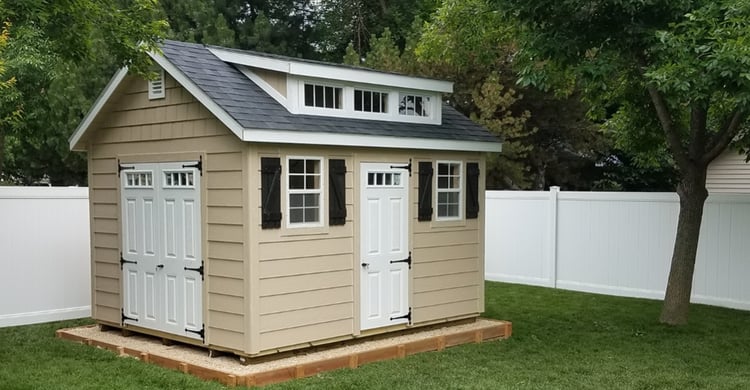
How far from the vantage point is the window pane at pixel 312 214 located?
7205mm

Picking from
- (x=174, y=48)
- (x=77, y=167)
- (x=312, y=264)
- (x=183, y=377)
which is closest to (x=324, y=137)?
(x=312, y=264)

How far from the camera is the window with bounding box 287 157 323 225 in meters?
7.08

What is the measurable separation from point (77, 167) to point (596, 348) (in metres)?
12.7

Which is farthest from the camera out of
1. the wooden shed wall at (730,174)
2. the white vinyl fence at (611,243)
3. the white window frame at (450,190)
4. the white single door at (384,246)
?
the wooden shed wall at (730,174)

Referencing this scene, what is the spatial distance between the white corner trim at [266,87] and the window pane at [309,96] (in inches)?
10.9

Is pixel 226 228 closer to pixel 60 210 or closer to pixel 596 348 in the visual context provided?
pixel 60 210

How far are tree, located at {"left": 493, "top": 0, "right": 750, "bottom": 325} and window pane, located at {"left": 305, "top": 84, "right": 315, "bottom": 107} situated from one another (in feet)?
6.98

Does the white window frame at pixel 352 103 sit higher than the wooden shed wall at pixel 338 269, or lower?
higher

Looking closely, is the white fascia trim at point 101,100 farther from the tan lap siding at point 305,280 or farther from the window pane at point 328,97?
the tan lap siding at point 305,280

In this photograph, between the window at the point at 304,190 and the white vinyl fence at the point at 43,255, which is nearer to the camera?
the window at the point at 304,190

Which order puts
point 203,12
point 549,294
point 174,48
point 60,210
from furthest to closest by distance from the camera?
point 203,12 → point 549,294 → point 60,210 → point 174,48

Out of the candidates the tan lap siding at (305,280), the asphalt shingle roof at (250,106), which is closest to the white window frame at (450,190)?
the asphalt shingle roof at (250,106)

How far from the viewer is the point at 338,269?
24.4ft

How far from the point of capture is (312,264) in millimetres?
7180
